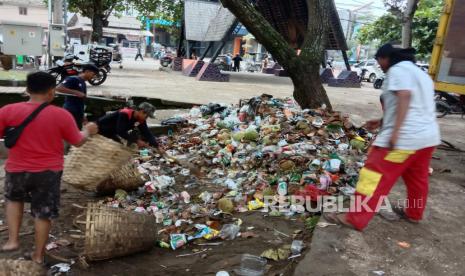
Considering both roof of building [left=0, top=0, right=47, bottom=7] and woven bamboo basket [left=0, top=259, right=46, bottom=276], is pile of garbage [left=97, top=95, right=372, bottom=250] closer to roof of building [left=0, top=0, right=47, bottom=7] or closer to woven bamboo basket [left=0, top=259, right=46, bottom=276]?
woven bamboo basket [left=0, top=259, right=46, bottom=276]

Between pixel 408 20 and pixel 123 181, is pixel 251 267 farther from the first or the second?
pixel 408 20

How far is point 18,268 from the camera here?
104 inches

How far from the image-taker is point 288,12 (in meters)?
19.5

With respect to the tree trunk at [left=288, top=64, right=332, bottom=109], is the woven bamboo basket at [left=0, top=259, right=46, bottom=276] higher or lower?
lower

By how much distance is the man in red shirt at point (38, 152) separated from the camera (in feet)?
8.89

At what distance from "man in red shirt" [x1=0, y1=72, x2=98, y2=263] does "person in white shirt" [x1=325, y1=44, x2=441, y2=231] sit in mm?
1979

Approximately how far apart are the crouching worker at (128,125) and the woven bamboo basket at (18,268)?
203 centimetres

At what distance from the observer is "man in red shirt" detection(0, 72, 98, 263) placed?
107 inches

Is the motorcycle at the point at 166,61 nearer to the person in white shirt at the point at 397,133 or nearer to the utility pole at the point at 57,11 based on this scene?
the utility pole at the point at 57,11

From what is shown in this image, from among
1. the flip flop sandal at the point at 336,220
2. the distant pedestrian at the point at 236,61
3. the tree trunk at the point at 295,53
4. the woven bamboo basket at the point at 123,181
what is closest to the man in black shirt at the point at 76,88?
the woven bamboo basket at the point at 123,181

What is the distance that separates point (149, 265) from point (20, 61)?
16.1m

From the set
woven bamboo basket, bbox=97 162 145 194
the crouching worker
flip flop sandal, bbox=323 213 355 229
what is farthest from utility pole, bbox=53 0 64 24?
flip flop sandal, bbox=323 213 355 229

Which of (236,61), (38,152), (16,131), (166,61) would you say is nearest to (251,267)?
(38,152)

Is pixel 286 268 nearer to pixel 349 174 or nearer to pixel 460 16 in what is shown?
pixel 349 174
